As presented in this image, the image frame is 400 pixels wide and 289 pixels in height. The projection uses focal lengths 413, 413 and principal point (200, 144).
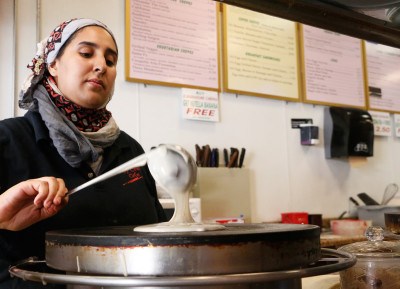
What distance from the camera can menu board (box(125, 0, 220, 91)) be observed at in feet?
8.31

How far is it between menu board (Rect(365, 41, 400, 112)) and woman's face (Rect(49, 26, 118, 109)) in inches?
113

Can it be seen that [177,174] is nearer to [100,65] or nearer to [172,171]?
[172,171]

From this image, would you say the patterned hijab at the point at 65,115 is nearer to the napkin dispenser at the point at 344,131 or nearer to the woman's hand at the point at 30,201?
the woman's hand at the point at 30,201

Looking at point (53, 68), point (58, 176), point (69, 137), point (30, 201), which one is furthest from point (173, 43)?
point (30, 201)

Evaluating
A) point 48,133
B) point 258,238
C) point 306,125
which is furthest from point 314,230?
point 306,125

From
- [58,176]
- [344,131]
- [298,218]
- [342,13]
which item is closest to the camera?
[342,13]

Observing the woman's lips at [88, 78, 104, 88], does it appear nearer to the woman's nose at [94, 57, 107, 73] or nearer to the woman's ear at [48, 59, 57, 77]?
the woman's nose at [94, 57, 107, 73]

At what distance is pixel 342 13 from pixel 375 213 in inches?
94.1

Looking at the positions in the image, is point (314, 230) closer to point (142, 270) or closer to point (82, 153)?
point (142, 270)

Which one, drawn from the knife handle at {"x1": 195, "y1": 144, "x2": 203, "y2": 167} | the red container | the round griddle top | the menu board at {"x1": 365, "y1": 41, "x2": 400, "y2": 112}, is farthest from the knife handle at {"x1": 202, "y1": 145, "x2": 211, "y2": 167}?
the round griddle top

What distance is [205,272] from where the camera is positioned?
2.14ft

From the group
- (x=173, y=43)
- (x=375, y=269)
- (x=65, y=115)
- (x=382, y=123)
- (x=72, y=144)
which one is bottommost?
(x=375, y=269)

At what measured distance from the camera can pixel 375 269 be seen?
991 millimetres

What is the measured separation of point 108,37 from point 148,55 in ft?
3.46
